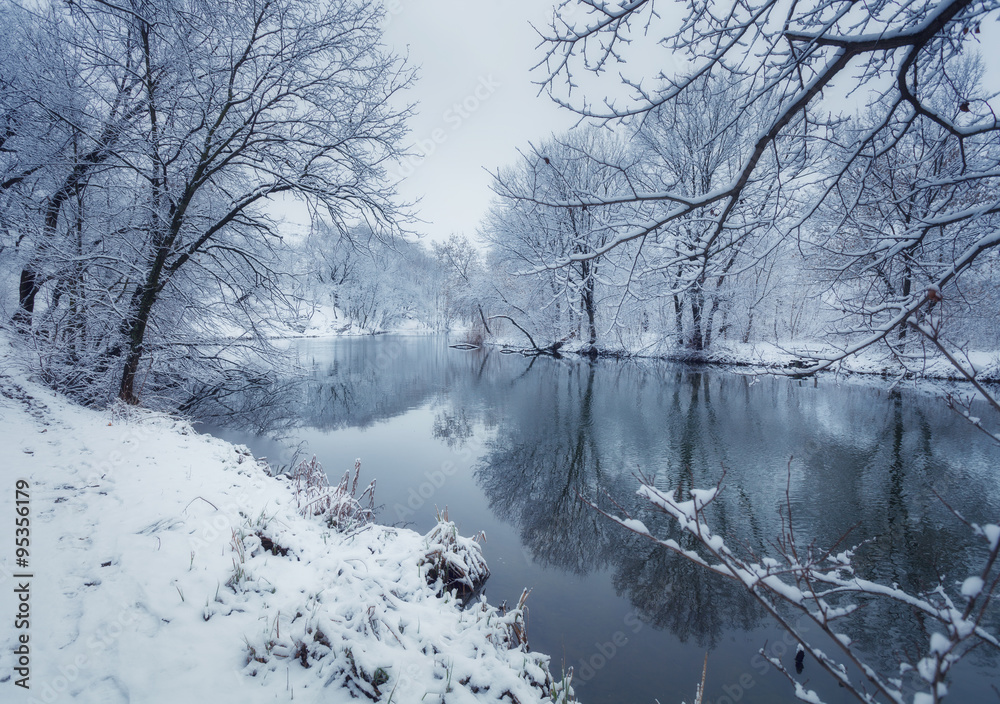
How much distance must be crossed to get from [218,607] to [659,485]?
513 centimetres

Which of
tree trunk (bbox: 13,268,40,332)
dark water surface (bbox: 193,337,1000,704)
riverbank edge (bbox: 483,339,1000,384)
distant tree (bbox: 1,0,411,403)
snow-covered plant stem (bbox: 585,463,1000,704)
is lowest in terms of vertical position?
dark water surface (bbox: 193,337,1000,704)

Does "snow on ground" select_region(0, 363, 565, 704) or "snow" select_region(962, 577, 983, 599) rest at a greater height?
"snow" select_region(962, 577, 983, 599)

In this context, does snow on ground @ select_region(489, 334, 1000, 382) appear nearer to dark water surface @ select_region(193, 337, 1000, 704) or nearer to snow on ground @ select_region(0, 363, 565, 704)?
dark water surface @ select_region(193, 337, 1000, 704)

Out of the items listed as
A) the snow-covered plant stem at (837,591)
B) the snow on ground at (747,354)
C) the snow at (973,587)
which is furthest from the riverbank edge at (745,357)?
the snow at (973,587)

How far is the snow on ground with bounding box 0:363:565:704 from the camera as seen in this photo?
2.23m

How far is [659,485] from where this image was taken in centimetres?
601

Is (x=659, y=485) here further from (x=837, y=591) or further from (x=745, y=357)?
(x=745, y=357)

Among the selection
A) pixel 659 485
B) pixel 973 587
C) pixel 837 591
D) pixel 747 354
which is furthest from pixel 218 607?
pixel 747 354

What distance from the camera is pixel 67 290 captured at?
22.3 ft

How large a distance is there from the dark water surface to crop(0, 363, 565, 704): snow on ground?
2.87 feet

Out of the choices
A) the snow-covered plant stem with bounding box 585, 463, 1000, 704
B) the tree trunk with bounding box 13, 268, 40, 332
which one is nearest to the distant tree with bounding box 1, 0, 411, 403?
the tree trunk with bounding box 13, 268, 40, 332

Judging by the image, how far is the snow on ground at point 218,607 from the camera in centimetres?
223

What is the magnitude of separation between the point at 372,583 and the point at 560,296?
2477 millimetres

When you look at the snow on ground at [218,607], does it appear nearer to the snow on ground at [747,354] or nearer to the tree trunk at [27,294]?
the tree trunk at [27,294]
